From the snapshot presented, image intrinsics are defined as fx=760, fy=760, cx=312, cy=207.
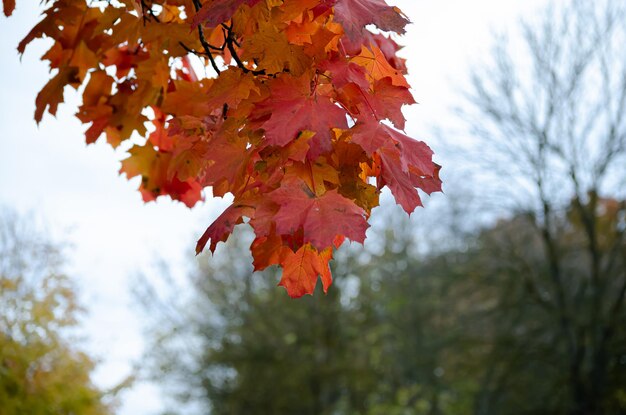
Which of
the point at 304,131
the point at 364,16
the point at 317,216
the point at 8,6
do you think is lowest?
the point at 317,216

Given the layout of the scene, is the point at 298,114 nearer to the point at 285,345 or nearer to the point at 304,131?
the point at 304,131

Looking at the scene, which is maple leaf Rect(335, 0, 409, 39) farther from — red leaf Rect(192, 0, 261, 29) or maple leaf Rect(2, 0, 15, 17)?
maple leaf Rect(2, 0, 15, 17)

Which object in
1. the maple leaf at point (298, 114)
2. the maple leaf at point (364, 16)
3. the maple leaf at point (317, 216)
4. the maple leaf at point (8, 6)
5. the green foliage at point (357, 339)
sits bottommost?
the maple leaf at point (317, 216)

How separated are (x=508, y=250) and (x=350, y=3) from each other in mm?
10787

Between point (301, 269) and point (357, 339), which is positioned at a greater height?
point (357, 339)

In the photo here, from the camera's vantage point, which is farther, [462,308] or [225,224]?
[462,308]

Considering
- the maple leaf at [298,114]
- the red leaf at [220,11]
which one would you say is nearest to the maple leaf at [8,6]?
the red leaf at [220,11]

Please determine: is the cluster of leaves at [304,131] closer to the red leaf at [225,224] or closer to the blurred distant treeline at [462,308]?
the red leaf at [225,224]

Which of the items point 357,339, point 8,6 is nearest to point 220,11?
point 8,6

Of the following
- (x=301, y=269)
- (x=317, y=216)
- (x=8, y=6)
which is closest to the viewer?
(x=317, y=216)

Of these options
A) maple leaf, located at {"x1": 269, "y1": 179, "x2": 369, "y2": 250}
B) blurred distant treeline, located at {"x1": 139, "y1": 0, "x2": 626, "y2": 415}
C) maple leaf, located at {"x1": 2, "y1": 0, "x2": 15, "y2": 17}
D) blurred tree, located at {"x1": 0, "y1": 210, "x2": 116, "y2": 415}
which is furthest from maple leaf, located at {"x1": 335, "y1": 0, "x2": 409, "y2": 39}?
blurred distant treeline, located at {"x1": 139, "y1": 0, "x2": 626, "y2": 415}

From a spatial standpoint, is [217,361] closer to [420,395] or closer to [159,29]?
[420,395]

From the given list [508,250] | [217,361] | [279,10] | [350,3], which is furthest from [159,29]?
[217,361]

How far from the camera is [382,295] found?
14789 mm
